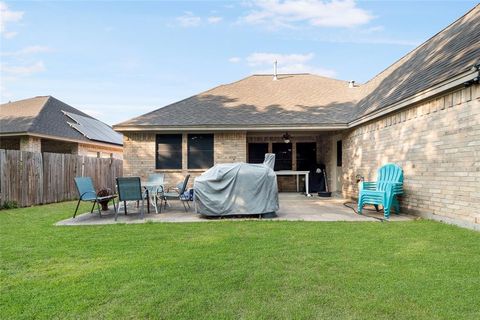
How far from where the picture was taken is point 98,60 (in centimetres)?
1396

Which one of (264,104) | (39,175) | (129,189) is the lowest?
(129,189)

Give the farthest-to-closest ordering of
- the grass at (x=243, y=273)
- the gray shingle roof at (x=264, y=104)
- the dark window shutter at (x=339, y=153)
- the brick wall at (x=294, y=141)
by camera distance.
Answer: the brick wall at (x=294, y=141) < the dark window shutter at (x=339, y=153) < the gray shingle roof at (x=264, y=104) < the grass at (x=243, y=273)

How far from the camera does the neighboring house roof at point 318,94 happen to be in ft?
23.8

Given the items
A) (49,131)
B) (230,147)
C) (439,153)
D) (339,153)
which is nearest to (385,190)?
(439,153)

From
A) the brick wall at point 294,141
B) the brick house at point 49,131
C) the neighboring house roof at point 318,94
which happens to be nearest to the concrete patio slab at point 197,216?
the neighboring house roof at point 318,94

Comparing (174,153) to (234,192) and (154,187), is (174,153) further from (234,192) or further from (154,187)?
(234,192)

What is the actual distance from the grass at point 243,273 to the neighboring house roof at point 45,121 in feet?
34.0

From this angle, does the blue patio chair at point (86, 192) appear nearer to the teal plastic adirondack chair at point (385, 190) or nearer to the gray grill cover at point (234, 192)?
the gray grill cover at point (234, 192)

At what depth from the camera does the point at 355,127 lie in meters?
11.1

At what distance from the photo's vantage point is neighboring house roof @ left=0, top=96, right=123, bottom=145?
14195mm

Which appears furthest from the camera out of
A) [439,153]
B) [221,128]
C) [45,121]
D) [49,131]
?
[45,121]

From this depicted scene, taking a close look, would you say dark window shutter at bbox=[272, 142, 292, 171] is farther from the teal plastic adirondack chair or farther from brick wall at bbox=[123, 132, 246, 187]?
the teal plastic adirondack chair

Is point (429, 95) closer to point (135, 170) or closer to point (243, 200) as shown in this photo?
point (243, 200)

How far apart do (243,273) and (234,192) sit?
3703 millimetres
